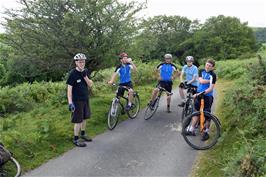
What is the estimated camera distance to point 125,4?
41.9 feet

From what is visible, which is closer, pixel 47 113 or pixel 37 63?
pixel 47 113

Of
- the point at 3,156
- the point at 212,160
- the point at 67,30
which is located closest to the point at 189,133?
the point at 212,160

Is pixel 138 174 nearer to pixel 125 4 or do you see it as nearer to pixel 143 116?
pixel 143 116

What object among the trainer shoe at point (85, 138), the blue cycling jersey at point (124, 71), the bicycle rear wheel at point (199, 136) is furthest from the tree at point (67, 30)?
the bicycle rear wheel at point (199, 136)

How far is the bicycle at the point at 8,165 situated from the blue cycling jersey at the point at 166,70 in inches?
249

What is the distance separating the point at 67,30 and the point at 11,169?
583 cm

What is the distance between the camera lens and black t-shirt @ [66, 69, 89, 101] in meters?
8.62

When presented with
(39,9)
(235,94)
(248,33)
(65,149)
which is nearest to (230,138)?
(235,94)

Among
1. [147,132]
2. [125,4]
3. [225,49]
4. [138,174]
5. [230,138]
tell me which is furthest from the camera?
[225,49]

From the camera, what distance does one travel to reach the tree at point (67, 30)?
467 inches

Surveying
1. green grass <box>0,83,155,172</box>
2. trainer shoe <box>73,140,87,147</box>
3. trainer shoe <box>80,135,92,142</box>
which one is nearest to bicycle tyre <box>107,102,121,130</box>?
green grass <box>0,83,155,172</box>

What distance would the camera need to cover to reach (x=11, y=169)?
693 centimetres

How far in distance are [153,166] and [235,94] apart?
314 cm

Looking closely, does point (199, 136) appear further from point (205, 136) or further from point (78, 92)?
point (78, 92)
